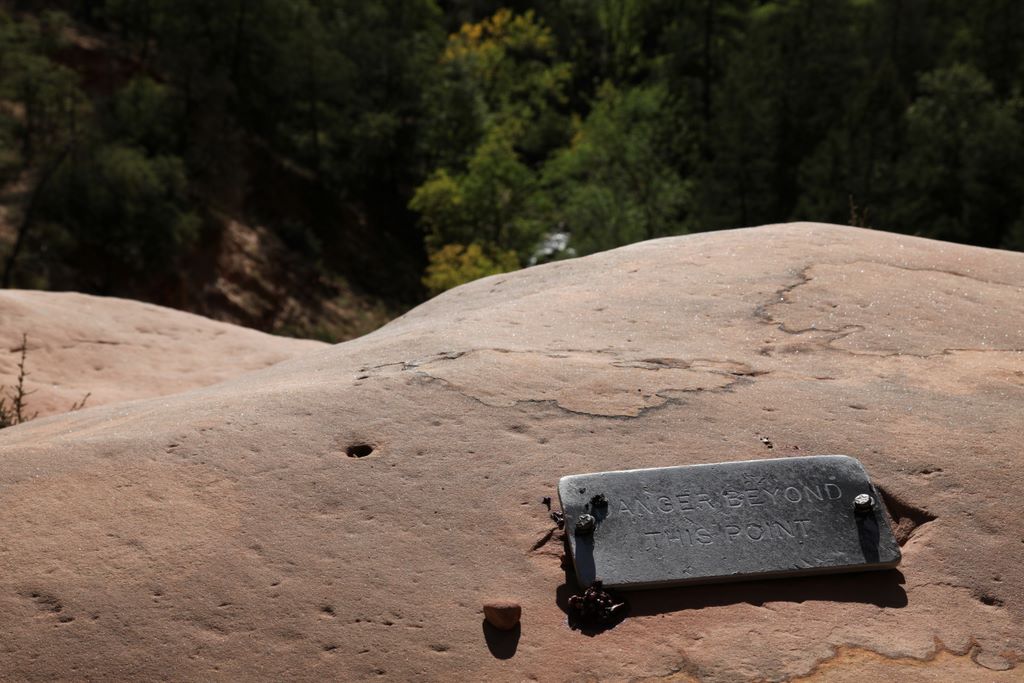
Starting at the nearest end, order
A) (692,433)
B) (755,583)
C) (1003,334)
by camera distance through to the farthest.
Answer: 1. (755,583)
2. (692,433)
3. (1003,334)

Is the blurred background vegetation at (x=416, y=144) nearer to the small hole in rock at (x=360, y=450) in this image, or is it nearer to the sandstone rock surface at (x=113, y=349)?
the sandstone rock surface at (x=113, y=349)

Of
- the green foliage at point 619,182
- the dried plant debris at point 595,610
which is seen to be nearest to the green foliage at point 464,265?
the green foliage at point 619,182

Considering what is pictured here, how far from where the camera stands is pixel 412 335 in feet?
15.6

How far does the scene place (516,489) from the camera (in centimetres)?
336

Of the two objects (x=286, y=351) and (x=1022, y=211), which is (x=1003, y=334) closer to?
(x=286, y=351)

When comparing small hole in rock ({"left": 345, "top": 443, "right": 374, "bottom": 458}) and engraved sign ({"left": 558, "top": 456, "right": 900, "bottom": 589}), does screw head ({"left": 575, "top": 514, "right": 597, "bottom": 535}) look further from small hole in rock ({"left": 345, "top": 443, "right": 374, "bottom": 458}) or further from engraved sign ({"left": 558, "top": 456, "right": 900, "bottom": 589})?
small hole in rock ({"left": 345, "top": 443, "right": 374, "bottom": 458})

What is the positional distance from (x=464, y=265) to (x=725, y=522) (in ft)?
77.5

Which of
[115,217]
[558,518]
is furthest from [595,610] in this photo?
[115,217]

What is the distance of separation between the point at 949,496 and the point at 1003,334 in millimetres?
1371

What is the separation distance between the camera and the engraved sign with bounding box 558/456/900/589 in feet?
9.74

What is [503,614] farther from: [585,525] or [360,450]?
[360,450]

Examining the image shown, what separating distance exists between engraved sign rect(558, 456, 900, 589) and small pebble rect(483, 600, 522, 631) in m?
0.23

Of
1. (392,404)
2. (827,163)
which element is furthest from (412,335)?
(827,163)

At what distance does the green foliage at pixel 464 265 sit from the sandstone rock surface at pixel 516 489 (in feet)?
69.9
